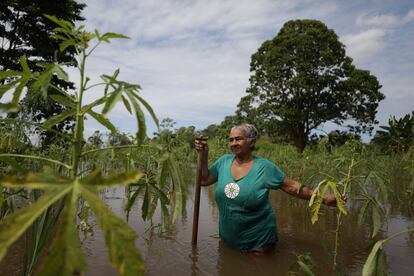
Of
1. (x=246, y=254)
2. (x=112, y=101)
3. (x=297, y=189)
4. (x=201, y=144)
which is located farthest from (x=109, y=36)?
(x=246, y=254)

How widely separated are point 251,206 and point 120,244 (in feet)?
8.50

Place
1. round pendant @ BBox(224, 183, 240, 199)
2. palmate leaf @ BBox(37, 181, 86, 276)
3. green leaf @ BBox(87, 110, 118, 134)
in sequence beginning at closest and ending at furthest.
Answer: palmate leaf @ BBox(37, 181, 86, 276) → green leaf @ BBox(87, 110, 118, 134) → round pendant @ BBox(224, 183, 240, 199)

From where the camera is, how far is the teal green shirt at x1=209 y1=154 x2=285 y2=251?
3.26 meters

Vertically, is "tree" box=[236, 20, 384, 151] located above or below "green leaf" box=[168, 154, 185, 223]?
above

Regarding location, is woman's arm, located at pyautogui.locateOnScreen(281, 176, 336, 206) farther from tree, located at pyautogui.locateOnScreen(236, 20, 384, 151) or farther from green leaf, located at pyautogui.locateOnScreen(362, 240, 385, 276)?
tree, located at pyautogui.locateOnScreen(236, 20, 384, 151)

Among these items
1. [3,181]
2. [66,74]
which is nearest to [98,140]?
[66,74]

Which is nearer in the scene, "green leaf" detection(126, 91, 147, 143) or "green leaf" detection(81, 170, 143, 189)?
"green leaf" detection(81, 170, 143, 189)

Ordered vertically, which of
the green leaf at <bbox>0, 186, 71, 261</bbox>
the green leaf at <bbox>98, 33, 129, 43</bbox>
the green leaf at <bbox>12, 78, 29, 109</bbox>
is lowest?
the green leaf at <bbox>0, 186, 71, 261</bbox>

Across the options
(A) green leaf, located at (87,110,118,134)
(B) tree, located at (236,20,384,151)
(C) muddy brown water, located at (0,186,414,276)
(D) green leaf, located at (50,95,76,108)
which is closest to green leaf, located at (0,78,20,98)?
(D) green leaf, located at (50,95,76,108)

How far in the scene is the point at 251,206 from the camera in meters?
3.27

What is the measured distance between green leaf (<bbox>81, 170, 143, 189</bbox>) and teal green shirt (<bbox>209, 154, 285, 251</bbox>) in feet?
8.23

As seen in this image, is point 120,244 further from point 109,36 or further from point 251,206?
point 251,206

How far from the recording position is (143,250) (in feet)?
10.5

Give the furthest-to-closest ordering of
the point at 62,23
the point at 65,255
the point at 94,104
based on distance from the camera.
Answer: the point at 94,104 < the point at 62,23 < the point at 65,255
